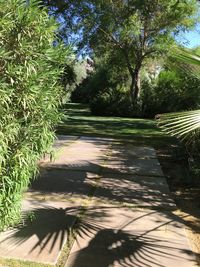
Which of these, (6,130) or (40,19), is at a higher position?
(40,19)

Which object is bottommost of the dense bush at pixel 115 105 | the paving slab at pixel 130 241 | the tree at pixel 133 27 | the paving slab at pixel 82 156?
the paving slab at pixel 130 241

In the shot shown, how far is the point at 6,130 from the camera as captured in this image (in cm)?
333

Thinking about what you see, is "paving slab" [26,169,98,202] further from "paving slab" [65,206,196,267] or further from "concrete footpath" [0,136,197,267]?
"paving slab" [65,206,196,267]

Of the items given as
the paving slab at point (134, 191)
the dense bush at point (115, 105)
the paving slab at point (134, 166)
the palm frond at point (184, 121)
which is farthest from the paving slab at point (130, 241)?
the dense bush at point (115, 105)

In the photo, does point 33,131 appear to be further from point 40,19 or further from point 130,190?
point 130,190

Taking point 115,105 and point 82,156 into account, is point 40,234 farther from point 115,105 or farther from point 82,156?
point 115,105

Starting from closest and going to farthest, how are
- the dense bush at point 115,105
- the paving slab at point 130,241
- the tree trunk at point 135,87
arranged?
the paving slab at point 130,241 < the dense bush at point 115,105 < the tree trunk at point 135,87

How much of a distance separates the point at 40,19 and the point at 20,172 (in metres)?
1.34

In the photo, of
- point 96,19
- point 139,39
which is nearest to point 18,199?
point 96,19

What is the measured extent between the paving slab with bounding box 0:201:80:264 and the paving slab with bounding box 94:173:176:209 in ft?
2.46

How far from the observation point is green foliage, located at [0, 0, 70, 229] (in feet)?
10.7

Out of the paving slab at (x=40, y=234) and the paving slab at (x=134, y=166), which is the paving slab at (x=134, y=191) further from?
the paving slab at (x=40, y=234)

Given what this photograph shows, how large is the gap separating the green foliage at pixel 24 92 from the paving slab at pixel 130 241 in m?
0.80

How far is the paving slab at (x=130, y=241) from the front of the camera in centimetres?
362
